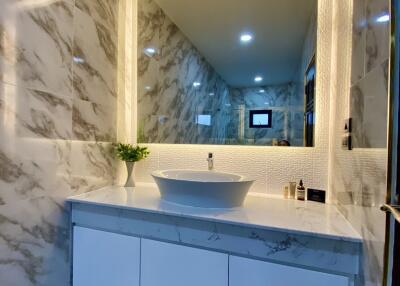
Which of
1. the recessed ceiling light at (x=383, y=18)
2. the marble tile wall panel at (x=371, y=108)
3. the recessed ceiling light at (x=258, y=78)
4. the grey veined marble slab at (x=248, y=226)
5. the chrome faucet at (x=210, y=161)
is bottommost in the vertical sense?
the grey veined marble slab at (x=248, y=226)

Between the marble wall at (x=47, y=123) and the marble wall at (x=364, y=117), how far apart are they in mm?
1375

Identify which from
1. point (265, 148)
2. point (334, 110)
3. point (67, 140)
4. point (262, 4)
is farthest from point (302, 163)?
point (67, 140)

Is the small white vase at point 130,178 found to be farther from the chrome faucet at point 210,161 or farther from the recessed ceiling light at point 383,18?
the recessed ceiling light at point 383,18

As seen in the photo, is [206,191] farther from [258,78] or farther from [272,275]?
[258,78]

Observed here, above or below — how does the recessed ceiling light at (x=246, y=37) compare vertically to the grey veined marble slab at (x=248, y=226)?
above

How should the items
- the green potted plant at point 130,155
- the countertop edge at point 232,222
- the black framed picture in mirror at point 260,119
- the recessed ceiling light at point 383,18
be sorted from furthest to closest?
the green potted plant at point 130,155 → the black framed picture in mirror at point 260,119 → the countertop edge at point 232,222 → the recessed ceiling light at point 383,18

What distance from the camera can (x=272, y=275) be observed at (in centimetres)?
101

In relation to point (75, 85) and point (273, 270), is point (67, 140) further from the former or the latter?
point (273, 270)

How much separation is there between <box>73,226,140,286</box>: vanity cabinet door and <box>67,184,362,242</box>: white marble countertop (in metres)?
0.17

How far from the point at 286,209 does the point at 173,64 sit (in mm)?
1222

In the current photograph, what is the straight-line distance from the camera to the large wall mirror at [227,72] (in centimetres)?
149

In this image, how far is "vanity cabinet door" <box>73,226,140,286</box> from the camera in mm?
1263

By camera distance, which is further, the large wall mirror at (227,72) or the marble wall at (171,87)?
the marble wall at (171,87)

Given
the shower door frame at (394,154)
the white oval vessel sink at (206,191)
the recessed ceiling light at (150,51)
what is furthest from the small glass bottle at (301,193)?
the recessed ceiling light at (150,51)
